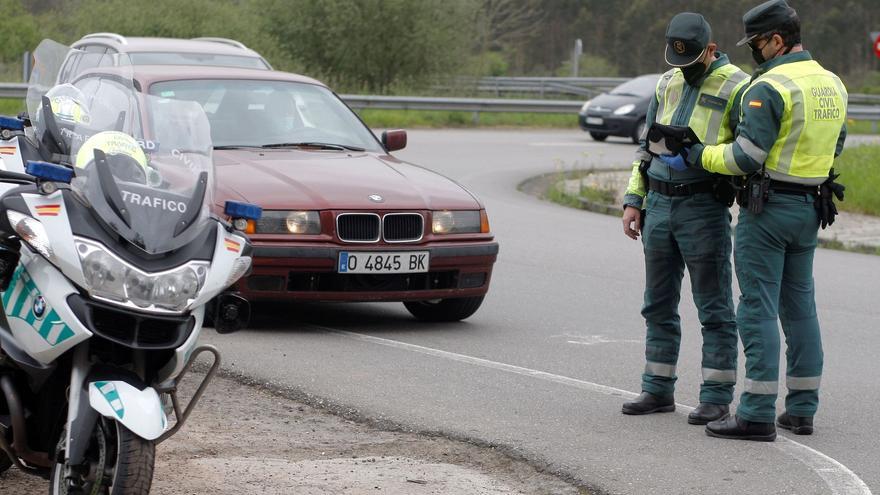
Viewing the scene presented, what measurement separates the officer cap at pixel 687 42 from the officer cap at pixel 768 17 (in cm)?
19

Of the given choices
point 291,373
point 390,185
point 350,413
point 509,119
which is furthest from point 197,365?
point 509,119

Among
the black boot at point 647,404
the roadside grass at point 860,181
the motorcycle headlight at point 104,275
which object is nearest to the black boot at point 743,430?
the black boot at point 647,404

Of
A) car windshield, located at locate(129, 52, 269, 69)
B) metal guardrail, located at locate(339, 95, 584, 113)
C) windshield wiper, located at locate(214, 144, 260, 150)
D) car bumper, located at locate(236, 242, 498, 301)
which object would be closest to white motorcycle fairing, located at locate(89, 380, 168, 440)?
car bumper, located at locate(236, 242, 498, 301)

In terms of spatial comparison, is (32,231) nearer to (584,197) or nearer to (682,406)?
(682,406)

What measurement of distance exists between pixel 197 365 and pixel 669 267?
8.37ft

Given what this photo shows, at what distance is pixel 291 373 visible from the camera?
7488mm

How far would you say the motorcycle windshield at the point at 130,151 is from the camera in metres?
4.53

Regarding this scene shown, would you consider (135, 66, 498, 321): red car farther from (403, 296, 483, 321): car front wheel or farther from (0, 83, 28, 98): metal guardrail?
(0, 83, 28, 98): metal guardrail

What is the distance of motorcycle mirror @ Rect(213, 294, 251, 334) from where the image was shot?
16.5 ft

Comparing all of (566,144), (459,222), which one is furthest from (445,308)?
(566,144)

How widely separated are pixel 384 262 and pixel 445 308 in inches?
36.5

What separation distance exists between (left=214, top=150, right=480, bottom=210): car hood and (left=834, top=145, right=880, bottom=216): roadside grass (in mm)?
8949

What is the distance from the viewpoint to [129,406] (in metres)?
4.36

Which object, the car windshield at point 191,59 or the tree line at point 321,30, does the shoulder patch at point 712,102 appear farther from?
the tree line at point 321,30
